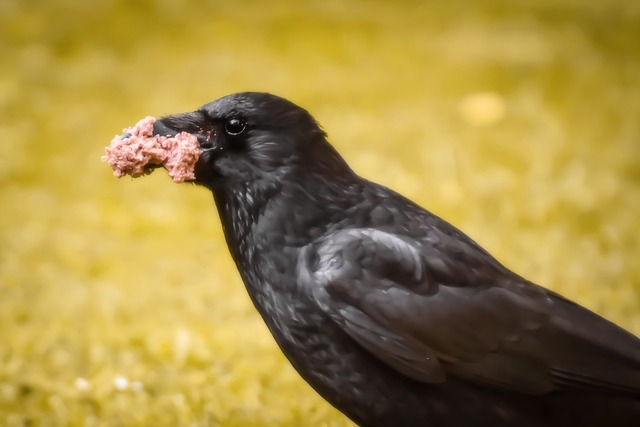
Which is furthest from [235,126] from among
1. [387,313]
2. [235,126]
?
[387,313]

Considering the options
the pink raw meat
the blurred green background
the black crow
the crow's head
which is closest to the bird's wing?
the black crow

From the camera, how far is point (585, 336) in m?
1.63

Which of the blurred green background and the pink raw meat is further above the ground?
the blurred green background

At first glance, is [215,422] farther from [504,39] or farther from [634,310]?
[504,39]

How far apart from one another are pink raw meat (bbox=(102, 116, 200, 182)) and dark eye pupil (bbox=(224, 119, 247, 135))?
0.07m

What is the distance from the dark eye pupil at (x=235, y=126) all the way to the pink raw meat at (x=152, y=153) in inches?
2.6

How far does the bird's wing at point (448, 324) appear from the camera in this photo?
1594 millimetres

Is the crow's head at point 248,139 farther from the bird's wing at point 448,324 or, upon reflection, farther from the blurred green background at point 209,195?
A: the blurred green background at point 209,195

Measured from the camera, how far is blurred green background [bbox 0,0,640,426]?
8.38 feet

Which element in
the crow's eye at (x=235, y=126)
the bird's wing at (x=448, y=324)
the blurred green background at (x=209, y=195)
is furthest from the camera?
the blurred green background at (x=209, y=195)

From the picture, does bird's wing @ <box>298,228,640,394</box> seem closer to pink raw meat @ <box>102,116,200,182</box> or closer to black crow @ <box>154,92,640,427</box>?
black crow @ <box>154,92,640,427</box>

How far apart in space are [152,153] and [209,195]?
7.59 ft

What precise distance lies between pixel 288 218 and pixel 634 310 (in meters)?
1.67

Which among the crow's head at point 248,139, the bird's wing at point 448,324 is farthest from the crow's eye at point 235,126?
the bird's wing at point 448,324
